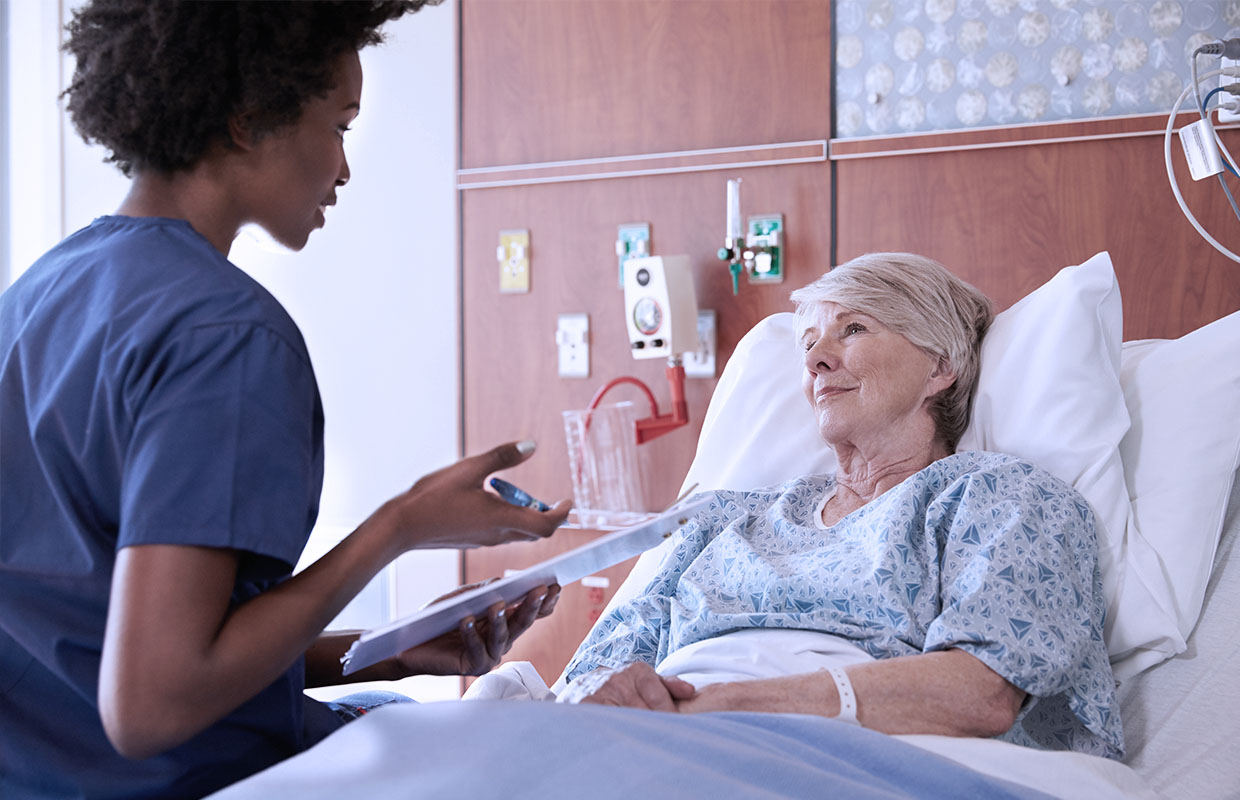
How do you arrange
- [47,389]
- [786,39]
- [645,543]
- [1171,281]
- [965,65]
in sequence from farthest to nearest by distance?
1. [786,39]
2. [965,65]
3. [1171,281]
4. [645,543]
5. [47,389]

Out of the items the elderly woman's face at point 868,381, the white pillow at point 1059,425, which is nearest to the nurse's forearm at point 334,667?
the white pillow at point 1059,425

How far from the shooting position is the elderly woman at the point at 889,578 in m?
1.30

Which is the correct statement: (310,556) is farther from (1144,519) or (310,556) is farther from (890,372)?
(1144,519)

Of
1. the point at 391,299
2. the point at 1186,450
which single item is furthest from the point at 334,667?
the point at 391,299

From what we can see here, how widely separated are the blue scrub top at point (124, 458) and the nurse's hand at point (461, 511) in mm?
92

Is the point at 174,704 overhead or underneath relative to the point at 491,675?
overhead

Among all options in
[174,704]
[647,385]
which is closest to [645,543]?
[174,704]

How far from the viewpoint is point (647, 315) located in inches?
101

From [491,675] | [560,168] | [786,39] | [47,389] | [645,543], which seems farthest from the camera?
[560,168]

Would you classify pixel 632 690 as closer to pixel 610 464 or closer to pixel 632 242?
pixel 610 464

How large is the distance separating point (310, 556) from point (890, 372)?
7.14 ft

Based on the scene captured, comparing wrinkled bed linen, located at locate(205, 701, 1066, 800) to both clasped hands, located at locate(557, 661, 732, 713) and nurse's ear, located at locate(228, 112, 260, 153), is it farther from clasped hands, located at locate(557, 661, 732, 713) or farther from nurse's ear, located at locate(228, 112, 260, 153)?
nurse's ear, located at locate(228, 112, 260, 153)

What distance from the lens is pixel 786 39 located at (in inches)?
101

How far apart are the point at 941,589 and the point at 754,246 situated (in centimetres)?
131
